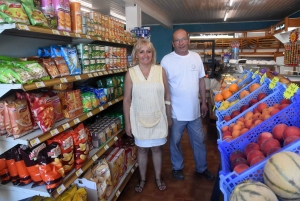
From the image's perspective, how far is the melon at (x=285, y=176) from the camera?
2.81 ft

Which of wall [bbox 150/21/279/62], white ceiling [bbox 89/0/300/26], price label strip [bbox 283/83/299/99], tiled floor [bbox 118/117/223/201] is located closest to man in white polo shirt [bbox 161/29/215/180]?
tiled floor [bbox 118/117/223/201]

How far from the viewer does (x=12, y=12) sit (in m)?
1.44

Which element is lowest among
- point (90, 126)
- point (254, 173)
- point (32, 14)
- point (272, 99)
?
point (90, 126)

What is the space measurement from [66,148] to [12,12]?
1022 millimetres

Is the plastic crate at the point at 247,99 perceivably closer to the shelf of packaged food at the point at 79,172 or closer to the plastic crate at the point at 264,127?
the plastic crate at the point at 264,127

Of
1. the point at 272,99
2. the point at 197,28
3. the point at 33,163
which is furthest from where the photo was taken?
the point at 197,28

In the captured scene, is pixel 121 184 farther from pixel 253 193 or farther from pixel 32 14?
pixel 253 193

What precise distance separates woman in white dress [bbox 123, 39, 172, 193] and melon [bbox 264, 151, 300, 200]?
1.60 m

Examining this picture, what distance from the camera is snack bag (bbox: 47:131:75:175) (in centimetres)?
183

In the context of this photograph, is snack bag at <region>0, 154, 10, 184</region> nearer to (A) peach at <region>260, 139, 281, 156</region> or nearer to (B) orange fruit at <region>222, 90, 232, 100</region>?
(A) peach at <region>260, 139, 281, 156</region>

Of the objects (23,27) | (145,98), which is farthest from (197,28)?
(23,27)

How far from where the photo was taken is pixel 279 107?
1.50 metres

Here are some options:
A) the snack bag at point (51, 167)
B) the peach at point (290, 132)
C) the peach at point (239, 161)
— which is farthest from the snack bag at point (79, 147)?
the peach at point (290, 132)

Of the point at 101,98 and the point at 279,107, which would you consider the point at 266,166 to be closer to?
the point at 279,107
